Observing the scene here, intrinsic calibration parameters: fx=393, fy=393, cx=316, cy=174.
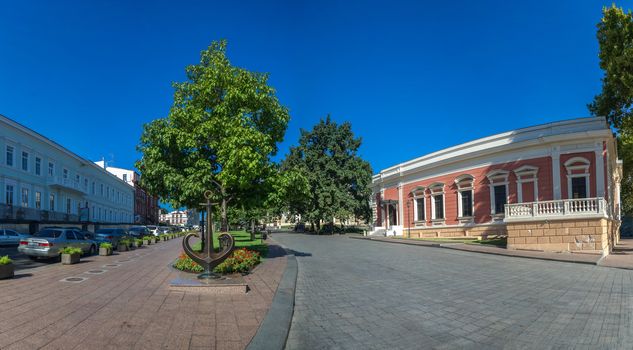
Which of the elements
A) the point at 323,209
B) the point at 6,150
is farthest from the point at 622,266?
the point at 6,150

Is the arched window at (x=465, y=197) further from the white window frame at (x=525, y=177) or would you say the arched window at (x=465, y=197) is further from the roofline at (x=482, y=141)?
the white window frame at (x=525, y=177)

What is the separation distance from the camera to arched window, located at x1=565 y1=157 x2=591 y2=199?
25859mm

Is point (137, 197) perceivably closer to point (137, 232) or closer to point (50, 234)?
point (137, 232)

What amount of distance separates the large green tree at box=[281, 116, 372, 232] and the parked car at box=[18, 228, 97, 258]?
26.4 metres

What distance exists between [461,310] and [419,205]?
32138 mm

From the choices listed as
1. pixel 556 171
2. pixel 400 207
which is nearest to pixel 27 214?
pixel 400 207

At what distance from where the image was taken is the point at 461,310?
7.08 meters

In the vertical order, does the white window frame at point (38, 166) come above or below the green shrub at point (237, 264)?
above

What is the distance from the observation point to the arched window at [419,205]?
123 feet

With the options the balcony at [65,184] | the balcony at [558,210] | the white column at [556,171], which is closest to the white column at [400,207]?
the white column at [556,171]

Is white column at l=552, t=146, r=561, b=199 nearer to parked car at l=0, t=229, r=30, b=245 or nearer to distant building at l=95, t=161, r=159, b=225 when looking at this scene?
parked car at l=0, t=229, r=30, b=245

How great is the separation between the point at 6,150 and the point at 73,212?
15.8 metres

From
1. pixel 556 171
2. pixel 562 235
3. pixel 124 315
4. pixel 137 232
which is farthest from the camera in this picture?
pixel 137 232

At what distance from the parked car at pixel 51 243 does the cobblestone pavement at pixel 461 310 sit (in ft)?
39.0
